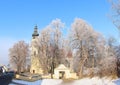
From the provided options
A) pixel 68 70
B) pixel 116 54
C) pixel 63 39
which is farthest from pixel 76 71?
pixel 116 54

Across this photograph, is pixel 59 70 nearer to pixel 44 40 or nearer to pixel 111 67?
pixel 44 40

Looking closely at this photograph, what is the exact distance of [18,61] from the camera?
82.8 m

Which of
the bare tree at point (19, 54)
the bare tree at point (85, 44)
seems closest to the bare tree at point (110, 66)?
the bare tree at point (85, 44)

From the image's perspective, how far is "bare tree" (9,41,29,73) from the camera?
8308cm

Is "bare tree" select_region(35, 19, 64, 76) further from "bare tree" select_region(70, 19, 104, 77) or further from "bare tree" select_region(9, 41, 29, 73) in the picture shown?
"bare tree" select_region(9, 41, 29, 73)

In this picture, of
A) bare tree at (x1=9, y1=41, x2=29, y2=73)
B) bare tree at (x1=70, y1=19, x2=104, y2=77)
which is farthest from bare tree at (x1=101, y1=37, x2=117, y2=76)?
bare tree at (x1=9, y1=41, x2=29, y2=73)

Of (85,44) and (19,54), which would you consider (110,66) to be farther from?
(19,54)

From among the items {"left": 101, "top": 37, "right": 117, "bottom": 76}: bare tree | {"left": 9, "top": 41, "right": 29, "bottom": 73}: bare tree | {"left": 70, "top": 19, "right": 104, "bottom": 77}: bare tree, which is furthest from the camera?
{"left": 9, "top": 41, "right": 29, "bottom": 73}: bare tree

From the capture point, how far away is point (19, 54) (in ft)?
274

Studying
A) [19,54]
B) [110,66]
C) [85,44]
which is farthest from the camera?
[19,54]

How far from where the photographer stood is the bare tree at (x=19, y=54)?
8308 centimetres

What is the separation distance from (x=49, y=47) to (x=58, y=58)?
149 inches

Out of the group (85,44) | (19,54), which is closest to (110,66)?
(85,44)

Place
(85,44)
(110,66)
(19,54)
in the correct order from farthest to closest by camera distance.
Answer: (19,54), (85,44), (110,66)
